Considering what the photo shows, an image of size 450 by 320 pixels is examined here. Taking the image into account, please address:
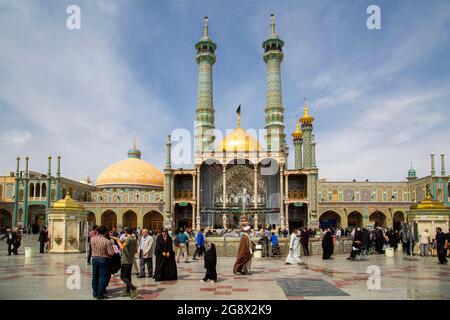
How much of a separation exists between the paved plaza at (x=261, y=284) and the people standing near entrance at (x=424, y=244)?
165 inches

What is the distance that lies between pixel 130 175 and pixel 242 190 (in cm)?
1917

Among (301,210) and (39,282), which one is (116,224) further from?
(39,282)

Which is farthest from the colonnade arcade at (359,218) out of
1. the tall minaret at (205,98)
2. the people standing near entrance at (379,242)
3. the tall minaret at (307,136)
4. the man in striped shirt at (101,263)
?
the man in striped shirt at (101,263)

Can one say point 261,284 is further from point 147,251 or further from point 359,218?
point 359,218

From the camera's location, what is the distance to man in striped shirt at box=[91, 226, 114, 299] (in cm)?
761

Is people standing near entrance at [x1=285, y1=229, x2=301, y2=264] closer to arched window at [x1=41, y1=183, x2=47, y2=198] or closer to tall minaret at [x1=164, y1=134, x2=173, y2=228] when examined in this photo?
tall minaret at [x1=164, y1=134, x2=173, y2=228]

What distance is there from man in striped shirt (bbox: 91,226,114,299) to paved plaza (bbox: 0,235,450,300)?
296 mm

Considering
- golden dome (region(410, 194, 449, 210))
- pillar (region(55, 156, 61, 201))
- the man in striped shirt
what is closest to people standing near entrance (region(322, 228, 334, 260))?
golden dome (region(410, 194, 449, 210))

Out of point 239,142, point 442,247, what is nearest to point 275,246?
point 442,247

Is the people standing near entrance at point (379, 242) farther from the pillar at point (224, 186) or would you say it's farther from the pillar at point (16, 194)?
the pillar at point (16, 194)

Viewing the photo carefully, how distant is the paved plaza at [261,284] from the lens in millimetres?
7922

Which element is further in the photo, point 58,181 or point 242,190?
point 58,181

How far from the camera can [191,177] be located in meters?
45.3

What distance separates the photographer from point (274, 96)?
48.3 meters
